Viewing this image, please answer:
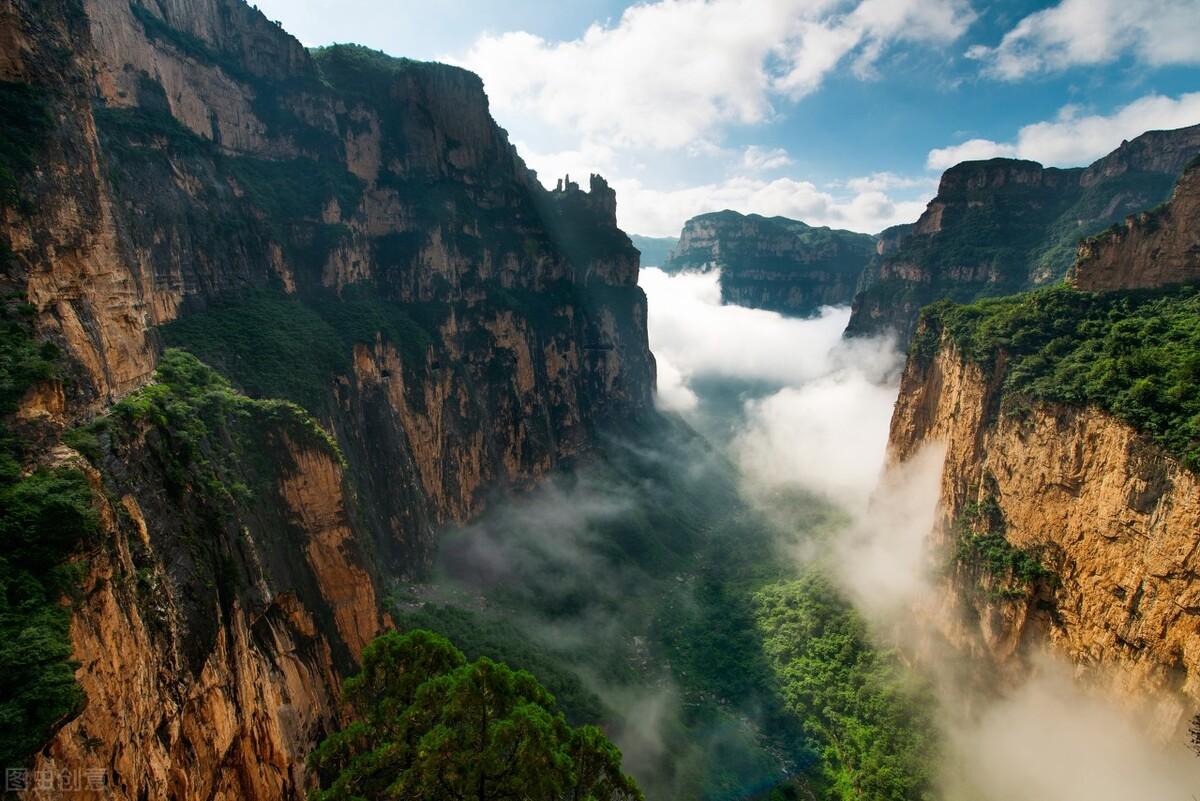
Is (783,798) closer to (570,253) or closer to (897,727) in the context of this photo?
(897,727)

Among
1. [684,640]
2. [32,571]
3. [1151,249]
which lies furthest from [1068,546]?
[32,571]

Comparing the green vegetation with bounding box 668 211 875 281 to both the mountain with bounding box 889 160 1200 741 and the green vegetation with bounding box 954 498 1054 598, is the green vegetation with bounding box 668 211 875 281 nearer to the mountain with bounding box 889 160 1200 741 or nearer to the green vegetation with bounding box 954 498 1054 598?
the mountain with bounding box 889 160 1200 741

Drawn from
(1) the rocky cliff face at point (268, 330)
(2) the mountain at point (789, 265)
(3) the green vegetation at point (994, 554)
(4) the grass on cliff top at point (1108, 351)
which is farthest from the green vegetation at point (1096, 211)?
(2) the mountain at point (789, 265)

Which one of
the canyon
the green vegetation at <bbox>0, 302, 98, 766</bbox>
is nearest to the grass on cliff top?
the canyon

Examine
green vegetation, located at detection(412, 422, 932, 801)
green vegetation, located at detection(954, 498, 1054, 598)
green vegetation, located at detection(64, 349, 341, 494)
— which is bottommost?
green vegetation, located at detection(412, 422, 932, 801)

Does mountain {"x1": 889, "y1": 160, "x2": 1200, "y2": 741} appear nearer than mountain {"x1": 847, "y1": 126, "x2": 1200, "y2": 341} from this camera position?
Yes

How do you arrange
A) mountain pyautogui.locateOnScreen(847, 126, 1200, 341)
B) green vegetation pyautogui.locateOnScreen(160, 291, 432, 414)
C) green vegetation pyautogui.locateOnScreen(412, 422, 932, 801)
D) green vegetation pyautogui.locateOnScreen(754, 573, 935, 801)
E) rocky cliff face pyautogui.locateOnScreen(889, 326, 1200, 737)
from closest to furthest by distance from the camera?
rocky cliff face pyautogui.locateOnScreen(889, 326, 1200, 737) < green vegetation pyautogui.locateOnScreen(754, 573, 935, 801) < green vegetation pyautogui.locateOnScreen(160, 291, 432, 414) < green vegetation pyautogui.locateOnScreen(412, 422, 932, 801) < mountain pyautogui.locateOnScreen(847, 126, 1200, 341)

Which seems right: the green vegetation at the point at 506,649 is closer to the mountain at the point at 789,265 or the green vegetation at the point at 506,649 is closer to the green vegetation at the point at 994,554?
the green vegetation at the point at 994,554

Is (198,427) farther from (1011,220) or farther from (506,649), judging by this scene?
(1011,220)
